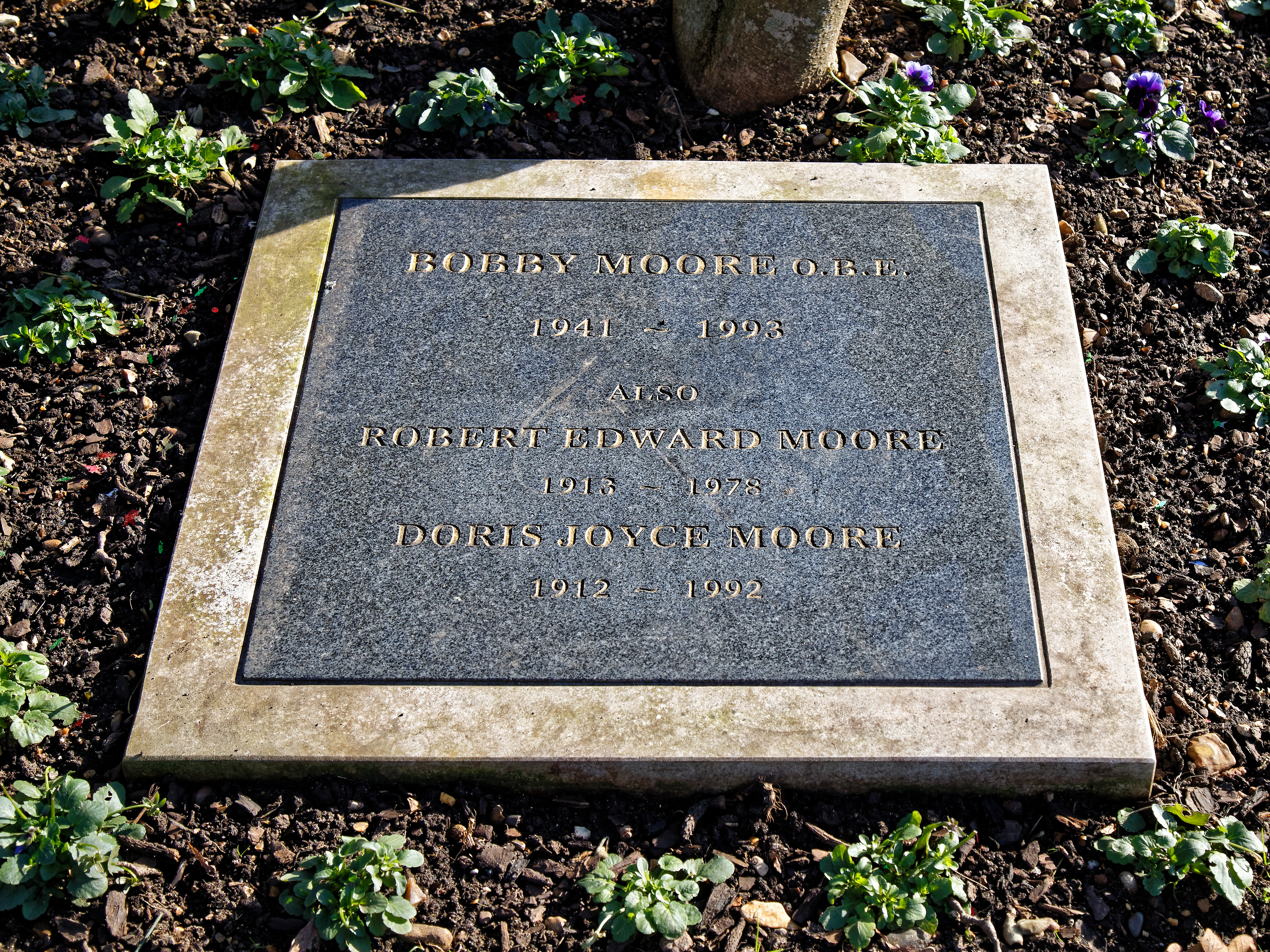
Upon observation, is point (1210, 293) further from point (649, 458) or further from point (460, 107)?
point (460, 107)

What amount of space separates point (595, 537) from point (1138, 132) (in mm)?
2832

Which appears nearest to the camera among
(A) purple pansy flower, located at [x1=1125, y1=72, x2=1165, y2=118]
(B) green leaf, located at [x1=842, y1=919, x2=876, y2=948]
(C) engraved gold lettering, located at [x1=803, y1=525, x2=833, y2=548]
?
(B) green leaf, located at [x1=842, y1=919, x2=876, y2=948]

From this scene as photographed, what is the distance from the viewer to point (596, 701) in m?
2.68

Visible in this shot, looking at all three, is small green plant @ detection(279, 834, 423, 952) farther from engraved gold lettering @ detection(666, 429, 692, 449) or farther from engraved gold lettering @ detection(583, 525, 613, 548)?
engraved gold lettering @ detection(666, 429, 692, 449)

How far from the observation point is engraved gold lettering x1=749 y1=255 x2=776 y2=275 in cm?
343

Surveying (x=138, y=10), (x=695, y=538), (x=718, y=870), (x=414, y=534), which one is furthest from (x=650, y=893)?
(x=138, y=10)

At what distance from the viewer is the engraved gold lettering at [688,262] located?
3.43 meters

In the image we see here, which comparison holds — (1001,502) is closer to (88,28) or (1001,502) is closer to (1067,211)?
(1067,211)

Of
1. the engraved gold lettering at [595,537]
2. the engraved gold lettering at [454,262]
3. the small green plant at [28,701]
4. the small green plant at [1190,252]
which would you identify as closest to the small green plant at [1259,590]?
the small green plant at [1190,252]

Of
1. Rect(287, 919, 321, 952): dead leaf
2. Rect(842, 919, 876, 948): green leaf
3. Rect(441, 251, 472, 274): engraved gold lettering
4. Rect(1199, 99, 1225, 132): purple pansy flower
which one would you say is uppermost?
Rect(1199, 99, 1225, 132): purple pansy flower

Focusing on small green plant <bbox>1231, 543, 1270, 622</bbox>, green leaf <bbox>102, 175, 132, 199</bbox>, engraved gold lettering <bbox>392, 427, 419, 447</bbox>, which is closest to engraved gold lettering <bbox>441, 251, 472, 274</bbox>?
engraved gold lettering <bbox>392, 427, 419, 447</bbox>

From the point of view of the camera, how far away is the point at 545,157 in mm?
3957

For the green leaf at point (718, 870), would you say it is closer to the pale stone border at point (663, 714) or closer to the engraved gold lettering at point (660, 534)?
the pale stone border at point (663, 714)

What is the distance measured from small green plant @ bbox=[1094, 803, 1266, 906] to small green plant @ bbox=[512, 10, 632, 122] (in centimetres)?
316
